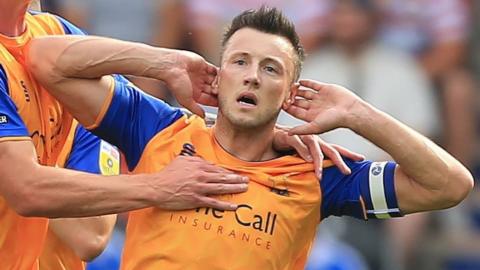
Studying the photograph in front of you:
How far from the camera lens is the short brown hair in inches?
221

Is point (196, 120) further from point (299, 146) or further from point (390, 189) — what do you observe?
point (390, 189)

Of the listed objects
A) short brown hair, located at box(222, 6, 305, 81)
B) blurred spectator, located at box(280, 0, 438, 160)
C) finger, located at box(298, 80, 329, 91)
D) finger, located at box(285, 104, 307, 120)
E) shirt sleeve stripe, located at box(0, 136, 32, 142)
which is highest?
short brown hair, located at box(222, 6, 305, 81)

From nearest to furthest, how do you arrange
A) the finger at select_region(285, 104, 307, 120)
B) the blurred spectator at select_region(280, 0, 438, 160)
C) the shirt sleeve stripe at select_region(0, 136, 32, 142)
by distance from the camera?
1. the shirt sleeve stripe at select_region(0, 136, 32, 142)
2. the finger at select_region(285, 104, 307, 120)
3. the blurred spectator at select_region(280, 0, 438, 160)

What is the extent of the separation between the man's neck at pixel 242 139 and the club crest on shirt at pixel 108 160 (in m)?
0.75

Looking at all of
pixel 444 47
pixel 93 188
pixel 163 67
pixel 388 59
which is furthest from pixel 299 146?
pixel 444 47

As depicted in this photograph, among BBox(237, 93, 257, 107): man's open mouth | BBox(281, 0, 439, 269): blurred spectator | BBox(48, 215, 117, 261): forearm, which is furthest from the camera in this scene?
Answer: BBox(281, 0, 439, 269): blurred spectator

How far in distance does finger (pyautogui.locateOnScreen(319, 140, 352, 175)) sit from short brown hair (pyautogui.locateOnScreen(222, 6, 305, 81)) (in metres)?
0.31

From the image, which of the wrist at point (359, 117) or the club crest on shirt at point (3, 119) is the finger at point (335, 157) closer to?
the wrist at point (359, 117)

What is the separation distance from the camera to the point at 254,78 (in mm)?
5398

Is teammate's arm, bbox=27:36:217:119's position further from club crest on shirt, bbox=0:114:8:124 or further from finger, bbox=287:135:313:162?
finger, bbox=287:135:313:162

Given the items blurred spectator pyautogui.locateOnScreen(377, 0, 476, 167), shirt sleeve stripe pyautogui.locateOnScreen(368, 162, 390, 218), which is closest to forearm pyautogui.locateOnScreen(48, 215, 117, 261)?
shirt sleeve stripe pyautogui.locateOnScreen(368, 162, 390, 218)

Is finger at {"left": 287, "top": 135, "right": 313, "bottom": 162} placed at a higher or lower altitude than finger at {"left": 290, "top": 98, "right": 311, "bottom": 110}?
lower

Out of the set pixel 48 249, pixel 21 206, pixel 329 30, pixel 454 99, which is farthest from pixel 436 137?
pixel 21 206

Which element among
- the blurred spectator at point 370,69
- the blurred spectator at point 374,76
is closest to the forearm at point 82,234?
the blurred spectator at point 374,76
